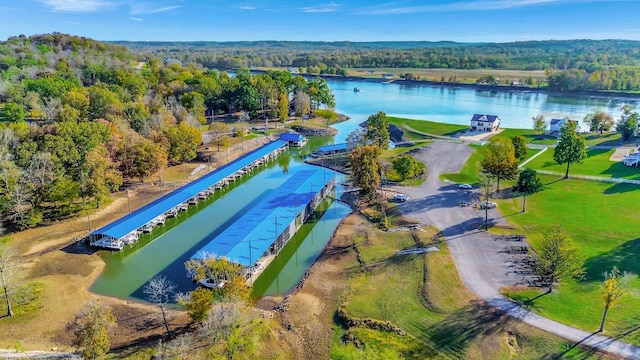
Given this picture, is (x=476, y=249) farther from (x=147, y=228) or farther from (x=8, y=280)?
(x=8, y=280)

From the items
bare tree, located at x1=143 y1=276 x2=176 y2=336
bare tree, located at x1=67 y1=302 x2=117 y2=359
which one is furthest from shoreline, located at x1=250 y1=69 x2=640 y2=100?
bare tree, located at x1=67 y1=302 x2=117 y2=359

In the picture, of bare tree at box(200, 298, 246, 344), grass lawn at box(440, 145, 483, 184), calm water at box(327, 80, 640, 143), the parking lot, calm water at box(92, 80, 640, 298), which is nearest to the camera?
bare tree at box(200, 298, 246, 344)

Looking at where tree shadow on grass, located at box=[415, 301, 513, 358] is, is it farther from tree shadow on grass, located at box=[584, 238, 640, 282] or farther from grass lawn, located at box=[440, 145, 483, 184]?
grass lawn, located at box=[440, 145, 483, 184]

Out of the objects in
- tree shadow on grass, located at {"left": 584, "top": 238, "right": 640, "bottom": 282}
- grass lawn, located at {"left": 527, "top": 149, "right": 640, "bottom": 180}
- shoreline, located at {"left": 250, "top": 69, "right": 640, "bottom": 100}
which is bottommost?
tree shadow on grass, located at {"left": 584, "top": 238, "right": 640, "bottom": 282}

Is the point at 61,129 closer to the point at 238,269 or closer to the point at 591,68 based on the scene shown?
the point at 238,269

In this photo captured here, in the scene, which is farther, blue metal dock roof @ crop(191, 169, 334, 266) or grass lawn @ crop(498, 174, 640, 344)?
blue metal dock roof @ crop(191, 169, 334, 266)

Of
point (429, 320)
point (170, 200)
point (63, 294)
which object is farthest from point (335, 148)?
point (63, 294)

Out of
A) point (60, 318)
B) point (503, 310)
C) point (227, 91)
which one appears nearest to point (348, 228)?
point (503, 310)
